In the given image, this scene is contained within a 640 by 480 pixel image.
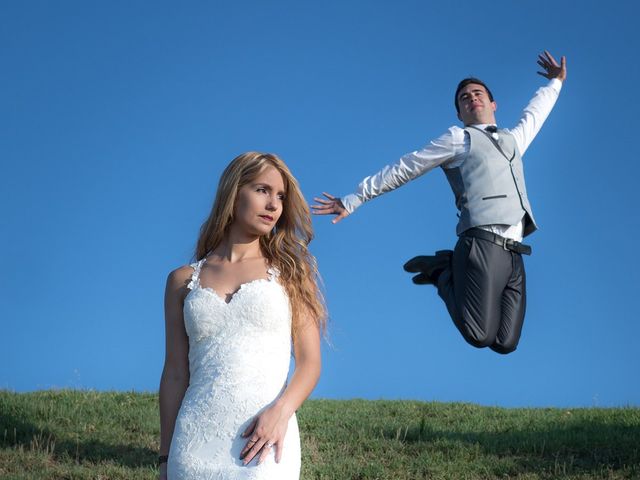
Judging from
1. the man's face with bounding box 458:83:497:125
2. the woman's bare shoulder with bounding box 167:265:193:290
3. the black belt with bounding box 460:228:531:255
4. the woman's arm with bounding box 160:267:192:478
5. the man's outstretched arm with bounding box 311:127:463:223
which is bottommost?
the woman's arm with bounding box 160:267:192:478

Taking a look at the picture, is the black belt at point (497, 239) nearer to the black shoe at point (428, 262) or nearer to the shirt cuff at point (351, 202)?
the black shoe at point (428, 262)

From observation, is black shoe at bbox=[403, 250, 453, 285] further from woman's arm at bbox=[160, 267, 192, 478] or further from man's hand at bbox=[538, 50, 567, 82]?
woman's arm at bbox=[160, 267, 192, 478]

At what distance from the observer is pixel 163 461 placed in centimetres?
401

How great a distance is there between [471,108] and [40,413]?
298 inches

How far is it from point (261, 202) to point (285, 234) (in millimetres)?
A: 256

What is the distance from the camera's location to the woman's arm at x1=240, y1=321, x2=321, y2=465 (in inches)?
144

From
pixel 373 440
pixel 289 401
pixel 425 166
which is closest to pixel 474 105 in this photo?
pixel 425 166

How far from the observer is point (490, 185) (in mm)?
8102

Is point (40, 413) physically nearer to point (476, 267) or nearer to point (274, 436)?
point (476, 267)

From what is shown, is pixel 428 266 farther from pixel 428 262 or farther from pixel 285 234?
pixel 285 234

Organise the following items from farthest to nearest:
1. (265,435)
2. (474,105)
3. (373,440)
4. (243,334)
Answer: (373,440) → (474,105) → (243,334) → (265,435)

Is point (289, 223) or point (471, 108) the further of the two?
point (471, 108)

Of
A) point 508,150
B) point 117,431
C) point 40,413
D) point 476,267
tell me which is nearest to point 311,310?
point 476,267

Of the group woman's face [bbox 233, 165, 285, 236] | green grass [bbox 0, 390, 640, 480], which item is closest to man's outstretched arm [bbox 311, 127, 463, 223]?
green grass [bbox 0, 390, 640, 480]
